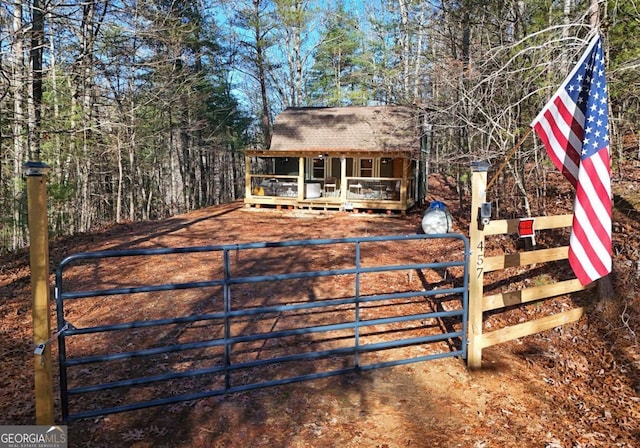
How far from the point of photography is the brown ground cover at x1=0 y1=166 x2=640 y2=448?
3.00 meters

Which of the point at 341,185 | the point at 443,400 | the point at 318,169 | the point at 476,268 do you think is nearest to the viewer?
the point at 443,400

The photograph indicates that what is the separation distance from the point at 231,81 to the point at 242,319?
25616mm

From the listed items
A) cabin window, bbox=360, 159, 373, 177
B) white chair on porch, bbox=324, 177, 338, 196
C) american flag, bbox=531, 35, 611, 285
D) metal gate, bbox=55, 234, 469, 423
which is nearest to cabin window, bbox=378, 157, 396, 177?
cabin window, bbox=360, 159, 373, 177

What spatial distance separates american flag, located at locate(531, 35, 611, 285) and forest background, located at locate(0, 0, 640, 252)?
1.18m

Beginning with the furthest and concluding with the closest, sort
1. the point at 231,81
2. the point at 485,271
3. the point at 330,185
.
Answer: the point at 231,81 → the point at 330,185 → the point at 485,271

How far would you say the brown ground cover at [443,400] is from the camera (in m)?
3.00

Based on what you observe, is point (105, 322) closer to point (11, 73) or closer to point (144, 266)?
point (144, 266)

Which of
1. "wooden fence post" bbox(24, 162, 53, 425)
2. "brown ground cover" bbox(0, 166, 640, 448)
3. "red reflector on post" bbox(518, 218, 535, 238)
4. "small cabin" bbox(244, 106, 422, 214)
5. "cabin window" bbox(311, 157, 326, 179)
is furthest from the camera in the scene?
"cabin window" bbox(311, 157, 326, 179)

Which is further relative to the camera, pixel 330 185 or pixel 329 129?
pixel 329 129

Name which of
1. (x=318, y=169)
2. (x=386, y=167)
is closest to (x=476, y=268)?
(x=386, y=167)

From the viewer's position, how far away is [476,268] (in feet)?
12.7

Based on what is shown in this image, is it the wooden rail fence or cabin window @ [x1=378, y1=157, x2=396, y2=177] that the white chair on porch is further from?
the wooden rail fence

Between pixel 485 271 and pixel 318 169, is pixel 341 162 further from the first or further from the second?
pixel 485 271

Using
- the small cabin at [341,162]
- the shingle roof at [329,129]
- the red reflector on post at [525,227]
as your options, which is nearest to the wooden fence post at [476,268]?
the red reflector on post at [525,227]
